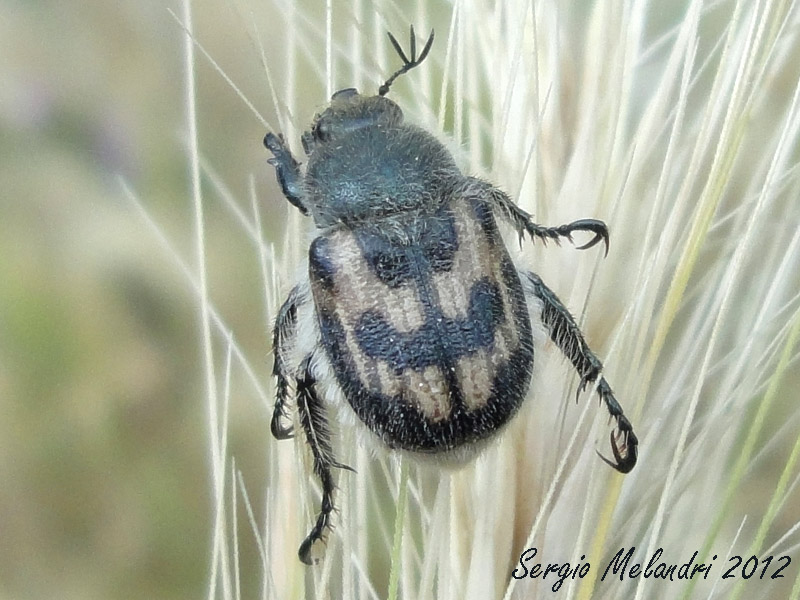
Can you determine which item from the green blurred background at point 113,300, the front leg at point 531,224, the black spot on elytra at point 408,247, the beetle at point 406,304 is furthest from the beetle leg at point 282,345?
the green blurred background at point 113,300

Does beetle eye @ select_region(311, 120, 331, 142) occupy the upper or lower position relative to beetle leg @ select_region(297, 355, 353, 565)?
upper

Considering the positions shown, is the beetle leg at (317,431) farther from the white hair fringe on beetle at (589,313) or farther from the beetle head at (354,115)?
the beetle head at (354,115)

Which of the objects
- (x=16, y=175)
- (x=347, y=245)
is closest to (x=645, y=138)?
(x=347, y=245)

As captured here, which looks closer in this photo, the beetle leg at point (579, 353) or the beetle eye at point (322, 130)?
the beetle leg at point (579, 353)

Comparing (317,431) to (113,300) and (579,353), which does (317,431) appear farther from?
(113,300)

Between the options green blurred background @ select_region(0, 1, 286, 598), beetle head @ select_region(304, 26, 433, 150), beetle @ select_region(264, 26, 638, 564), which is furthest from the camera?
green blurred background @ select_region(0, 1, 286, 598)

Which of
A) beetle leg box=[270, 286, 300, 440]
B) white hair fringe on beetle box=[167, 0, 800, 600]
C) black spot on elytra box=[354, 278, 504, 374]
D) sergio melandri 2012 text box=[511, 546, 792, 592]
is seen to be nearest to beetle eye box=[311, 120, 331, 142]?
white hair fringe on beetle box=[167, 0, 800, 600]

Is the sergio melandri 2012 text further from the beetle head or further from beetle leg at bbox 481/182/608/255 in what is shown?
the beetle head
